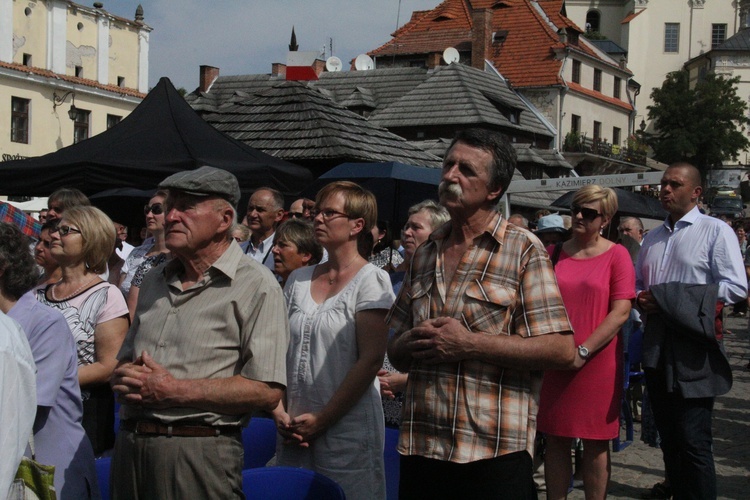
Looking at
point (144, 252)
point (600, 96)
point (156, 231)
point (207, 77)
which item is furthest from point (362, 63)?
point (156, 231)

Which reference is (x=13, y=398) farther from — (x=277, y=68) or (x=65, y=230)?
(x=277, y=68)

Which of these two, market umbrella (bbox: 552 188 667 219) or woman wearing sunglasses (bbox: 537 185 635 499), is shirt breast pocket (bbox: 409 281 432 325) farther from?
market umbrella (bbox: 552 188 667 219)

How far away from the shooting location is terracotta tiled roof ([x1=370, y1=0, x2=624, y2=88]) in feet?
160

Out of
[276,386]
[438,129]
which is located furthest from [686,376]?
[438,129]

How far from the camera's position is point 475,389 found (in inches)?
126

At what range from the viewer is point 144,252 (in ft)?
23.0

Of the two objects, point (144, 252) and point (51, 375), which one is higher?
point (144, 252)

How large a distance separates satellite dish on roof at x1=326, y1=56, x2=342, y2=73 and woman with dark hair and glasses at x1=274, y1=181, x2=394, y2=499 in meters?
38.9

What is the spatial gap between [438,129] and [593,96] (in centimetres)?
1794

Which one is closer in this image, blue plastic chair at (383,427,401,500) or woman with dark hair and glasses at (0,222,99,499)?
woman with dark hair and glasses at (0,222,99,499)

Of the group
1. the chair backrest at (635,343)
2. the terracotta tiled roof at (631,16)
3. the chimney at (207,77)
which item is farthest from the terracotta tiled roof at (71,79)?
the terracotta tiled roof at (631,16)

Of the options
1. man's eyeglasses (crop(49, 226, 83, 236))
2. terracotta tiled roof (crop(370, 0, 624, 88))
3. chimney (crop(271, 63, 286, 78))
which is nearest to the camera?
man's eyeglasses (crop(49, 226, 83, 236))

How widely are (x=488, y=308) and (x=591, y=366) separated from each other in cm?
213

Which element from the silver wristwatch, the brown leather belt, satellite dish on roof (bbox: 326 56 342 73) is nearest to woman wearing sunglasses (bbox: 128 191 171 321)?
the silver wristwatch
